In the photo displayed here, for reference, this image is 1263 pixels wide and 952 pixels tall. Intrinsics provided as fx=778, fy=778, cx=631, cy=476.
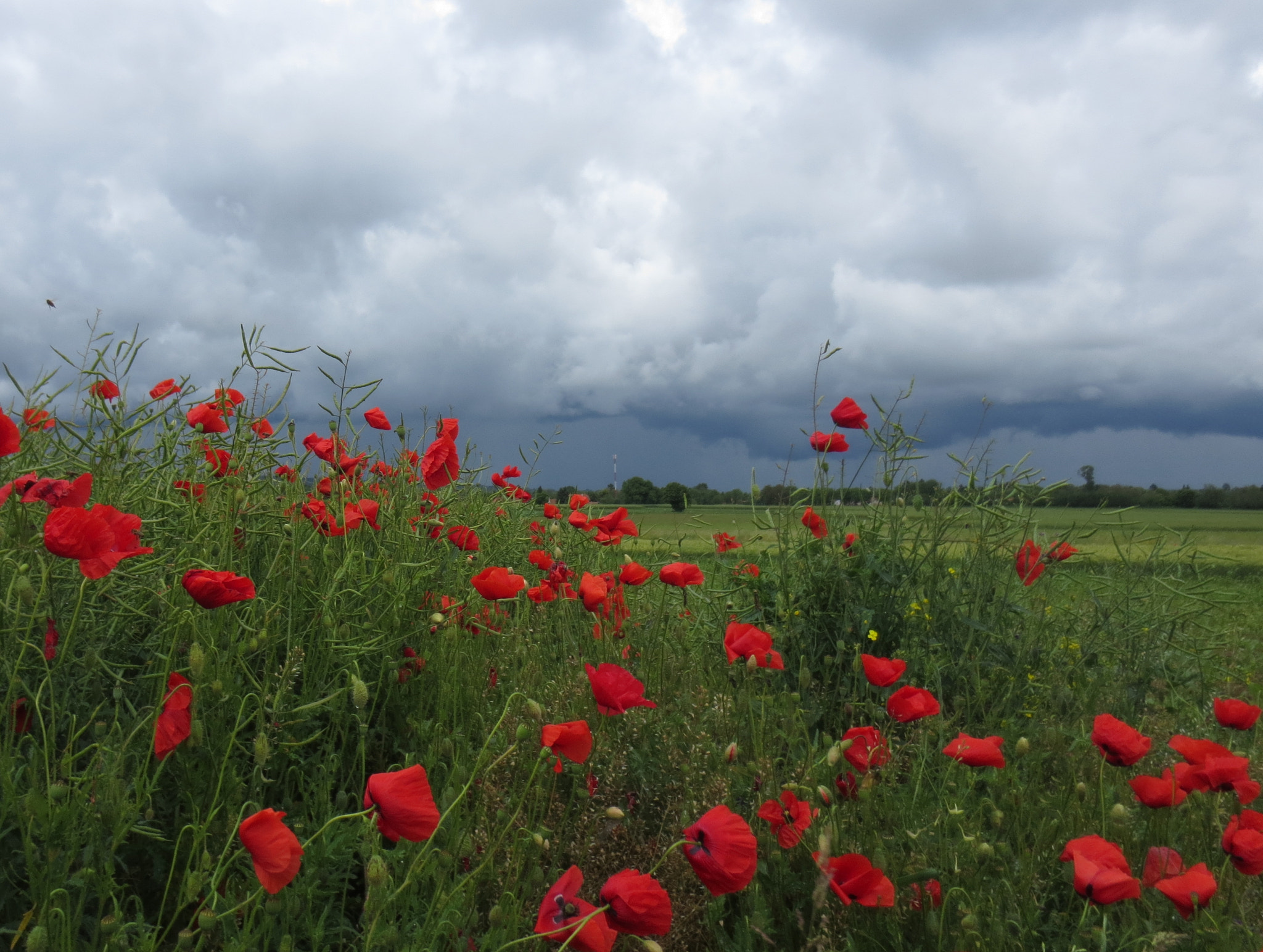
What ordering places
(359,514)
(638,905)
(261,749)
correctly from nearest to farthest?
(638,905) < (261,749) < (359,514)

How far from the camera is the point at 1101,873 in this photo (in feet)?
4.35

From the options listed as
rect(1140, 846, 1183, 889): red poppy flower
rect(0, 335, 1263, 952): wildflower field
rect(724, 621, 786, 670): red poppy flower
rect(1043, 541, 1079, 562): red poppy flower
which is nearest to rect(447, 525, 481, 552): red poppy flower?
rect(0, 335, 1263, 952): wildflower field

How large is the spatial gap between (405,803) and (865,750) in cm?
98

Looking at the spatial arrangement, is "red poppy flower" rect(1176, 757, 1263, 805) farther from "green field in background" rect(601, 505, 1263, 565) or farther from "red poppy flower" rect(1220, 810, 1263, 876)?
"green field in background" rect(601, 505, 1263, 565)

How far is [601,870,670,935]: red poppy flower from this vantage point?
1165 mm

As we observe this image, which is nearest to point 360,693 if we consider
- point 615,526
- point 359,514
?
point 359,514

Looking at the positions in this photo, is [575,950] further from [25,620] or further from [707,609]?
[707,609]

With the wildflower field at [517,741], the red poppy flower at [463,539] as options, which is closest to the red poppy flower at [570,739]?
the wildflower field at [517,741]

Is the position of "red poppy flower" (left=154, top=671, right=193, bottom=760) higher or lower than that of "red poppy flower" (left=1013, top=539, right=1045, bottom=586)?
lower

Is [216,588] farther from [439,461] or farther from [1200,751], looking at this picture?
[1200,751]

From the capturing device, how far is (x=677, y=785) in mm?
1896

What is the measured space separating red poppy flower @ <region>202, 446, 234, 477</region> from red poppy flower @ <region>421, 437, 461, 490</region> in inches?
21.3

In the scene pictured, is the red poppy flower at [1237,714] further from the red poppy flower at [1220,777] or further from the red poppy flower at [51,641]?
the red poppy flower at [51,641]

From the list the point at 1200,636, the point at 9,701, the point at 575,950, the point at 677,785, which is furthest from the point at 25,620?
the point at 1200,636
